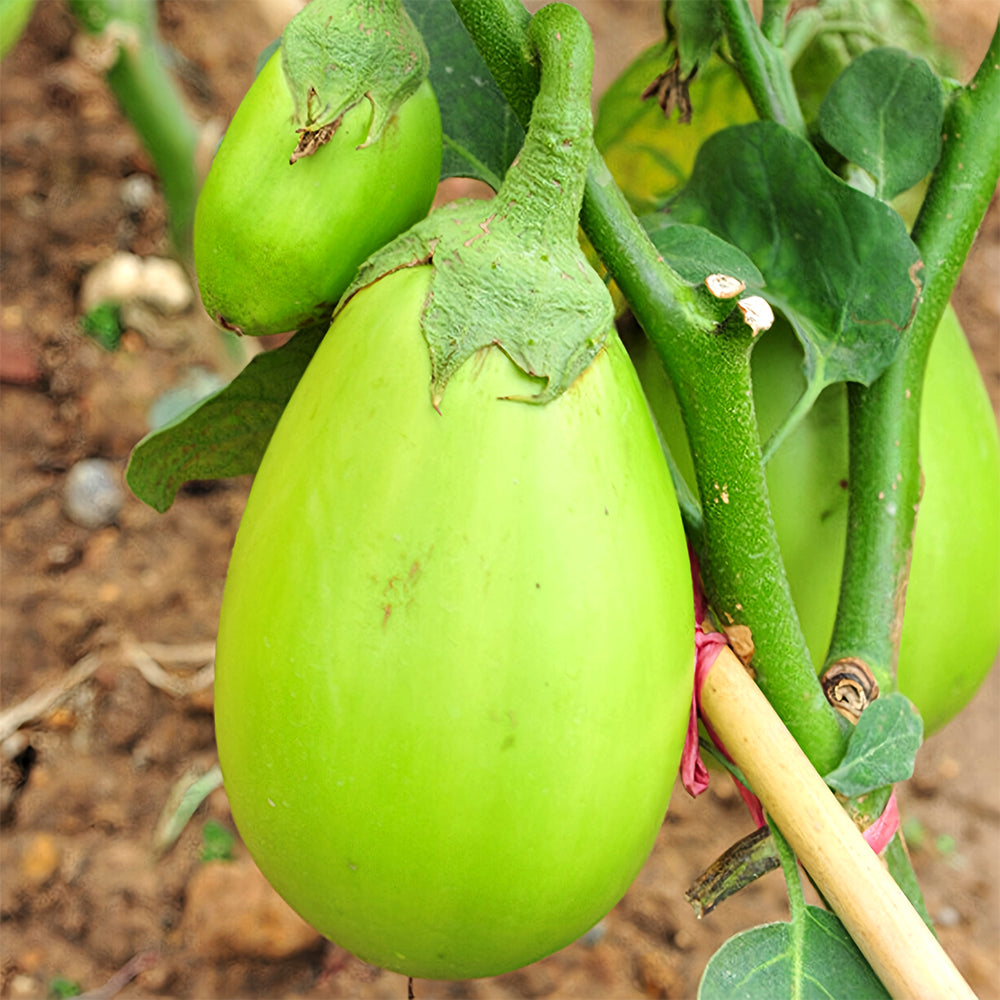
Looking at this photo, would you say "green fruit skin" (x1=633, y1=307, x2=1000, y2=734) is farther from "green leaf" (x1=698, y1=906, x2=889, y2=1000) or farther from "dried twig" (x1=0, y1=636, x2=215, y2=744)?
"dried twig" (x1=0, y1=636, x2=215, y2=744)

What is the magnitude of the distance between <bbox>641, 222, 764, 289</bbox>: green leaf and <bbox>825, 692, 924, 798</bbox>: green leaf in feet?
0.93

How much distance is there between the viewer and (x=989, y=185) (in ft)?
2.72

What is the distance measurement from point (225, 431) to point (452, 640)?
33cm

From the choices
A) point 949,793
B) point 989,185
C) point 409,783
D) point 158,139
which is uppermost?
point 989,185

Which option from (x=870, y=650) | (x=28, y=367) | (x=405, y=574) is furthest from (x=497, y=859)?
(x=28, y=367)

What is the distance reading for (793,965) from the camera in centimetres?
66

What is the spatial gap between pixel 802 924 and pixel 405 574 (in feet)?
1.06

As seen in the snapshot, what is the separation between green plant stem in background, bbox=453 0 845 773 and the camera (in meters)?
0.66

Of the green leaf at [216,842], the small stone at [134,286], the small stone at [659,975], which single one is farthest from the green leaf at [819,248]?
the small stone at [134,286]

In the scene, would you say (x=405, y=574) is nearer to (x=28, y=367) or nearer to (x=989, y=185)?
(x=989, y=185)

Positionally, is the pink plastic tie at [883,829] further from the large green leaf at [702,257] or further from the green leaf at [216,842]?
the green leaf at [216,842]

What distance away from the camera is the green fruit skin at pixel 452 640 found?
584 millimetres

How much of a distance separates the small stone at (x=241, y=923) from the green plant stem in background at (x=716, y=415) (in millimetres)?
695

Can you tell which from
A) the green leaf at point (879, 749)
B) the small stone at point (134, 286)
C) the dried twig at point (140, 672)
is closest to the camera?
the green leaf at point (879, 749)
